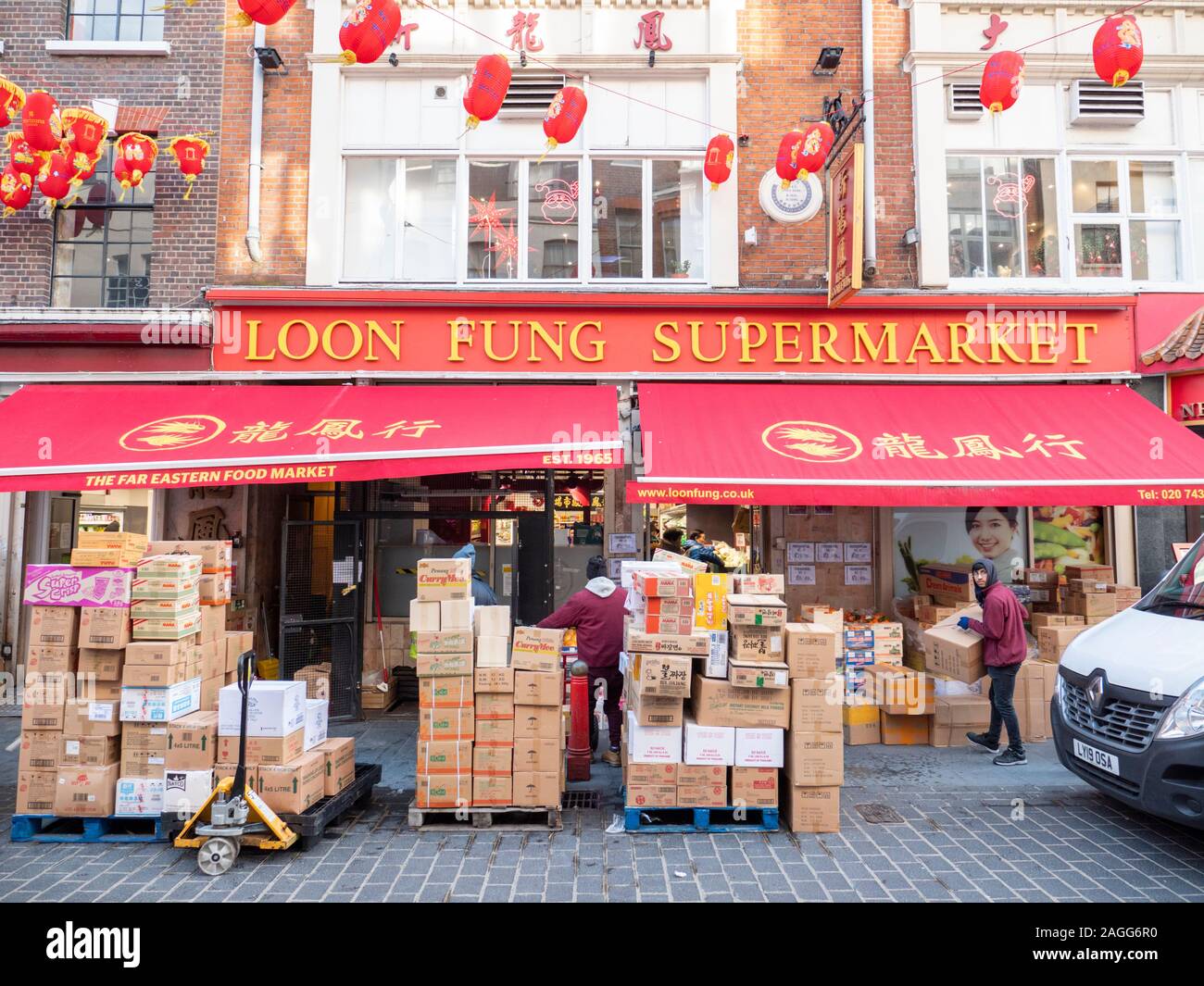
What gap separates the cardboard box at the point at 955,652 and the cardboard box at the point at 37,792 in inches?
318

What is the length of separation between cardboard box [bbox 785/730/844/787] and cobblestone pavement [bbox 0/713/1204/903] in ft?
1.34

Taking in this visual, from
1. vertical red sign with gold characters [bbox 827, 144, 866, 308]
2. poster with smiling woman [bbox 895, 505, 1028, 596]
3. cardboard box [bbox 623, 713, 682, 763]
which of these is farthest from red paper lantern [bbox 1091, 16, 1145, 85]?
cardboard box [bbox 623, 713, 682, 763]

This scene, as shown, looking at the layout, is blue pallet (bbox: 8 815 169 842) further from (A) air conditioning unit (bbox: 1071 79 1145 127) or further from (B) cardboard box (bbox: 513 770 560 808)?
(A) air conditioning unit (bbox: 1071 79 1145 127)

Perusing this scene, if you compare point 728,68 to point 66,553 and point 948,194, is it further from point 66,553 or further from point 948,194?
point 66,553

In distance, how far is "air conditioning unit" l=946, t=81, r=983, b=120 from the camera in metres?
9.50

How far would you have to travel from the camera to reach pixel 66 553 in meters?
9.60

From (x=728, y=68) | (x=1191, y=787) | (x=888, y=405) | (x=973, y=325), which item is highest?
(x=728, y=68)

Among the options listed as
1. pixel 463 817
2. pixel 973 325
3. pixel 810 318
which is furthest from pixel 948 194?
pixel 463 817

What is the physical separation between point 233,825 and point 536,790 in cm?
211

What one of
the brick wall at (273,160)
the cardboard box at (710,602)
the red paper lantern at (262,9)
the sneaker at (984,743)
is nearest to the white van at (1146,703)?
the sneaker at (984,743)

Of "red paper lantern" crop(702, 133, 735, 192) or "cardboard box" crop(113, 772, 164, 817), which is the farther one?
"red paper lantern" crop(702, 133, 735, 192)

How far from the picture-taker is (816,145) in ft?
26.3

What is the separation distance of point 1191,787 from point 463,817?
4.97 metres

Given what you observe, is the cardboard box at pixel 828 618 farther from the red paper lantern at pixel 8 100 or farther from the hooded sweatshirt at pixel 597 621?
the red paper lantern at pixel 8 100
